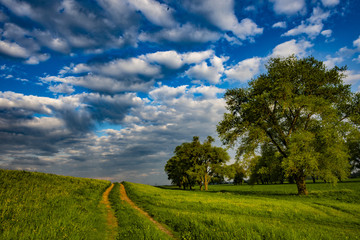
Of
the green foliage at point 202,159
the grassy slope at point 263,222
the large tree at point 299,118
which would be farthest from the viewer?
the green foliage at point 202,159

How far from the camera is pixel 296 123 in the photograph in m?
28.7

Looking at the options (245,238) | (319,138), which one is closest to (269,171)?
(319,138)

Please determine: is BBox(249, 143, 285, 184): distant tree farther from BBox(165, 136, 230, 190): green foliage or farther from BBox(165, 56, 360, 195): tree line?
BBox(165, 136, 230, 190): green foliage

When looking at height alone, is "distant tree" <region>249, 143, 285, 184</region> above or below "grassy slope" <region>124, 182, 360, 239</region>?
above

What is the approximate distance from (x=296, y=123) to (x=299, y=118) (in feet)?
2.91

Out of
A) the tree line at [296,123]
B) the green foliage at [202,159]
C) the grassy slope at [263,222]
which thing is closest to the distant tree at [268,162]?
the tree line at [296,123]

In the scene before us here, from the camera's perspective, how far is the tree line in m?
23.5

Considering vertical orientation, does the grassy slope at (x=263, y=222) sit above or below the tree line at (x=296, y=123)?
below

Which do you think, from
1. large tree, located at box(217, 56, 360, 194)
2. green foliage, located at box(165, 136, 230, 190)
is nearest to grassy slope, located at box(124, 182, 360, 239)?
large tree, located at box(217, 56, 360, 194)

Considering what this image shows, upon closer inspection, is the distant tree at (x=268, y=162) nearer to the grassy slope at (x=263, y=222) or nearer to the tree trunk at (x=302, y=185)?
the tree trunk at (x=302, y=185)

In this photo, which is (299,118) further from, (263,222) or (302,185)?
(263,222)

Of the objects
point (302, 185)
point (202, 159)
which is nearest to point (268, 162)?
point (302, 185)

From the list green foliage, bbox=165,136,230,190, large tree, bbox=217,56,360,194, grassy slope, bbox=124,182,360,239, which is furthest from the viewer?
green foliage, bbox=165,136,230,190

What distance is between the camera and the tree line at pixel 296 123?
2355cm
